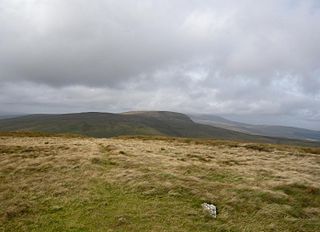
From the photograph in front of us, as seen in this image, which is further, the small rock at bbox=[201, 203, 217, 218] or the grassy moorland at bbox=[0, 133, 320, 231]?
the small rock at bbox=[201, 203, 217, 218]

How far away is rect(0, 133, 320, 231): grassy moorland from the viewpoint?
16359 millimetres

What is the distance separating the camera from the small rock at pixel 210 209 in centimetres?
1773

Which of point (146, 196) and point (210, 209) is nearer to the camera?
point (210, 209)

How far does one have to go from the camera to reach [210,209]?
1809 cm

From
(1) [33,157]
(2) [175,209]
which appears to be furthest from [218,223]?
(1) [33,157]

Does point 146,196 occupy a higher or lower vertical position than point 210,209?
higher

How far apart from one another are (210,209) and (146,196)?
166 inches

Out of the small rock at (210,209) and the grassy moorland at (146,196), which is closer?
the grassy moorland at (146,196)

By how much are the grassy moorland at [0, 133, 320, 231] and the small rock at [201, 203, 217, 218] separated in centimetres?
34

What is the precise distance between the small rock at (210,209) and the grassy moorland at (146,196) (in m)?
0.34

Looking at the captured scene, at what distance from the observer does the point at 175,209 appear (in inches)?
711

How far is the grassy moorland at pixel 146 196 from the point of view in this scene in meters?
16.4

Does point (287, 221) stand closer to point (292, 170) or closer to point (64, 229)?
point (64, 229)

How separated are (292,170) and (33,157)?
2593cm
